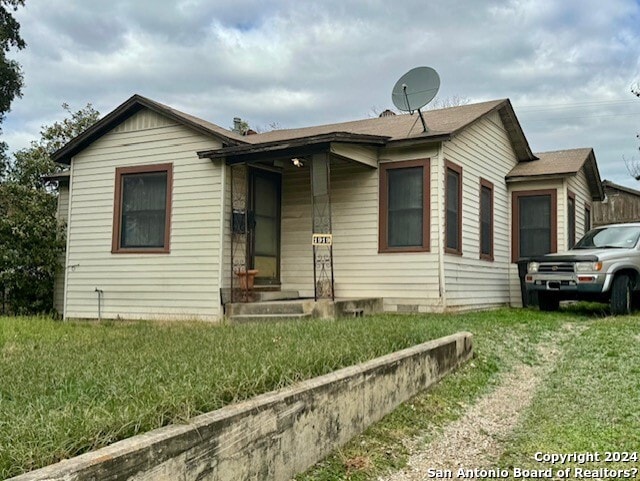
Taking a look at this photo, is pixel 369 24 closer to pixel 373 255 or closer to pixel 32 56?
pixel 373 255

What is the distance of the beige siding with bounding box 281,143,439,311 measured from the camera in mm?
9750

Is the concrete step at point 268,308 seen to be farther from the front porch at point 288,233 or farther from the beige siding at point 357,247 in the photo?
the beige siding at point 357,247

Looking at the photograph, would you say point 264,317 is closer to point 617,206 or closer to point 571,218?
point 571,218

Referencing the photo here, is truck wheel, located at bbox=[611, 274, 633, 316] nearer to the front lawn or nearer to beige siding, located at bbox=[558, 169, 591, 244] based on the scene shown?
the front lawn

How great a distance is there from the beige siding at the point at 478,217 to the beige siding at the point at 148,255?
400 cm

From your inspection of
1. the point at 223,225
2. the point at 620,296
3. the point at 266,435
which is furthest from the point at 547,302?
the point at 266,435

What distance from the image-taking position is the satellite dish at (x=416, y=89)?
10.3m

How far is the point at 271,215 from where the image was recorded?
1093 centimetres

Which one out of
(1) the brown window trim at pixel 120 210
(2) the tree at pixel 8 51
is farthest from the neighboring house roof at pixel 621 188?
(2) the tree at pixel 8 51

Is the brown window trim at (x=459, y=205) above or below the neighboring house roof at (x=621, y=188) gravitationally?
below

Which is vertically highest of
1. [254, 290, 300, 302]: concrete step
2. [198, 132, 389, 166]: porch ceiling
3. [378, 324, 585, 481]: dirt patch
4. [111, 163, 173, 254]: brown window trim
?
[198, 132, 389, 166]: porch ceiling

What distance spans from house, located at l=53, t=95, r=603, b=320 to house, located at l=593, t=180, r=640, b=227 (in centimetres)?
779

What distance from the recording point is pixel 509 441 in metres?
4.06

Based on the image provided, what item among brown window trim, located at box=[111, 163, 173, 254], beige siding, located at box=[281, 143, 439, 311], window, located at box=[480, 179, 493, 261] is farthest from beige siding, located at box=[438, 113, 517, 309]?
brown window trim, located at box=[111, 163, 173, 254]
